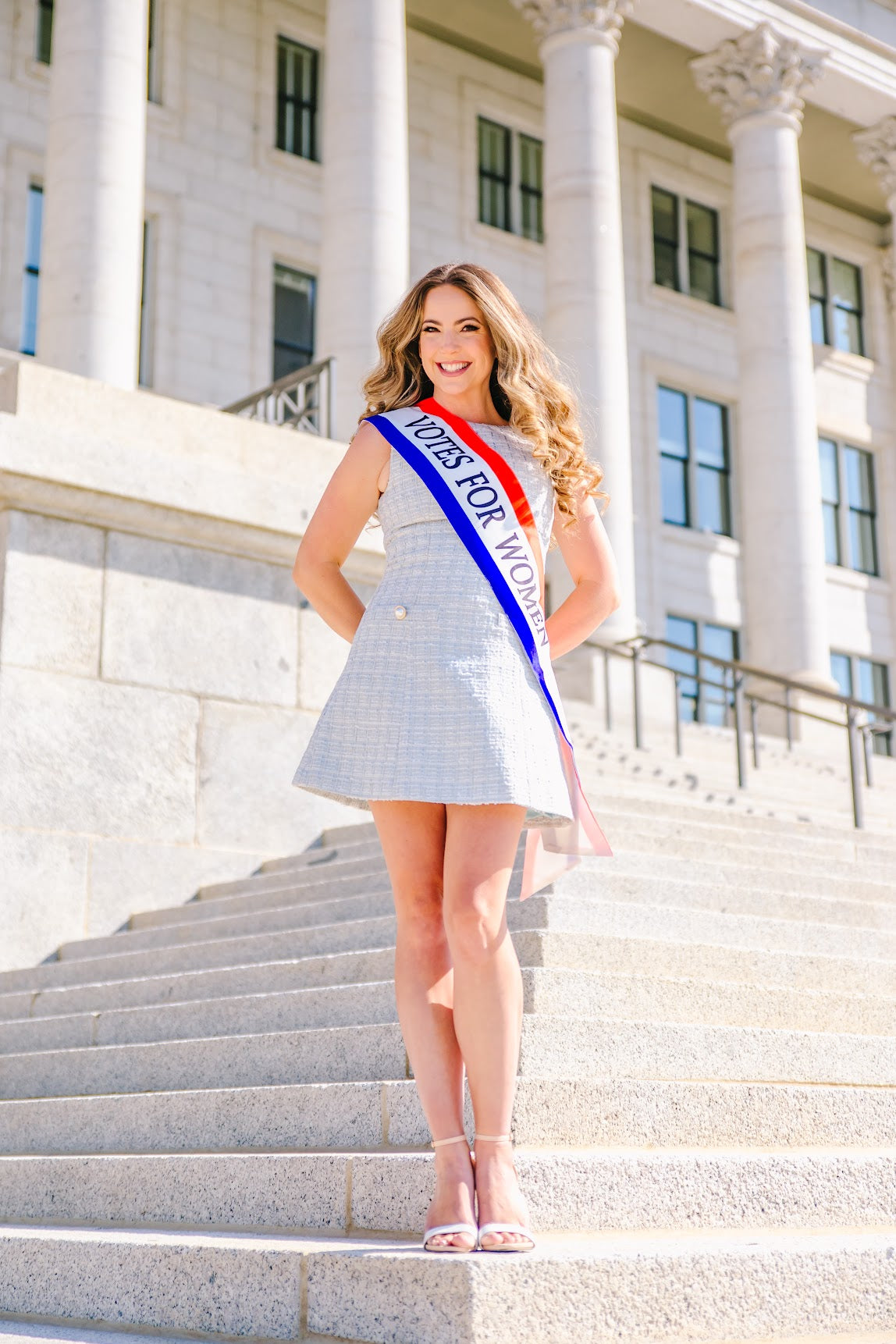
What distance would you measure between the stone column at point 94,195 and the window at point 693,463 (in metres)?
13.8

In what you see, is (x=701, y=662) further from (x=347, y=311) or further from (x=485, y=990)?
(x=485, y=990)

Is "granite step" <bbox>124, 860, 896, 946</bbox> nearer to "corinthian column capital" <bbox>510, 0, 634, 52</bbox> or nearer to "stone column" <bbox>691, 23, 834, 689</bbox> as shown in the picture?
"stone column" <bbox>691, 23, 834, 689</bbox>

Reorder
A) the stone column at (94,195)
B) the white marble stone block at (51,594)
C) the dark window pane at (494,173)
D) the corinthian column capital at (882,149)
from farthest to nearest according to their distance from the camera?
the corinthian column capital at (882,149), the dark window pane at (494,173), the stone column at (94,195), the white marble stone block at (51,594)

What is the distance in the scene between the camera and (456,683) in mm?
3484

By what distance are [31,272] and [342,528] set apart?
20149 mm

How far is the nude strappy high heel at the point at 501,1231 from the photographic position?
3.28 m

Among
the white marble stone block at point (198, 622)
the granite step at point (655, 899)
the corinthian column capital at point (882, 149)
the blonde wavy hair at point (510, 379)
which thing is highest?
the corinthian column capital at point (882, 149)

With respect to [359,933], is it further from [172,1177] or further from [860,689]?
[860,689]

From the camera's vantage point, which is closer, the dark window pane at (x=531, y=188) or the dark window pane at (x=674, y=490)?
the dark window pane at (x=531, y=188)

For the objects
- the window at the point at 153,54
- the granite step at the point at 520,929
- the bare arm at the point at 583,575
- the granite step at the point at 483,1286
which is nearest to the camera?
the granite step at the point at 483,1286

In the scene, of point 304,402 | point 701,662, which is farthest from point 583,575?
point 701,662

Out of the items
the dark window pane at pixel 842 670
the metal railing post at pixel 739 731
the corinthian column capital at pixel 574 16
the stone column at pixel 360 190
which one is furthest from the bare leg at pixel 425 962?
the dark window pane at pixel 842 670

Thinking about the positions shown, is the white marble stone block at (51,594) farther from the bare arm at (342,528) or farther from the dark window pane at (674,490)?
the dark window pane at (674,490)

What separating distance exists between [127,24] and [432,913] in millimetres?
17266
